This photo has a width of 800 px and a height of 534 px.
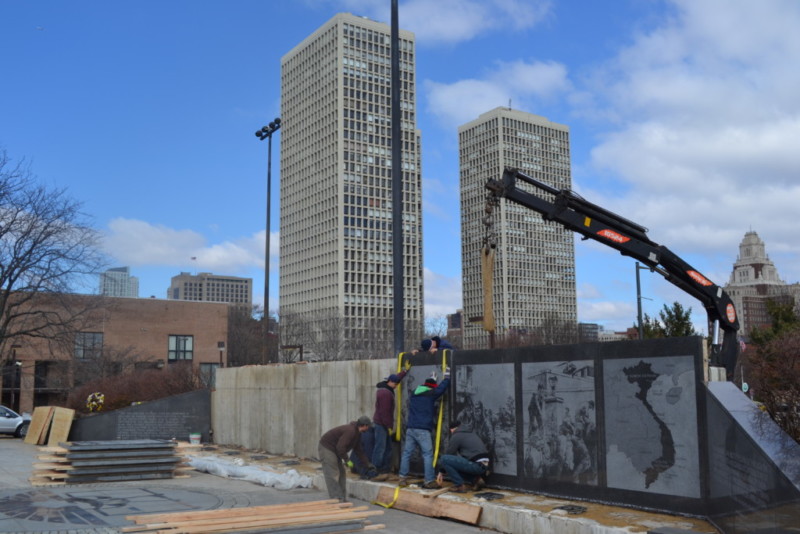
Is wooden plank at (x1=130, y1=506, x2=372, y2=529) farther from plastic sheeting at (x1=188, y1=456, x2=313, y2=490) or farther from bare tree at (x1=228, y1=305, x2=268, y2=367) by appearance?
bare tree at (x1=228, y1=305, x2=268, y2=367)

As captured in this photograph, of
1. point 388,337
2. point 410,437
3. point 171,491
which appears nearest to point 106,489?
point 171,491

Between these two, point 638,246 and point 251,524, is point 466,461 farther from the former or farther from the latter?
point 638,246

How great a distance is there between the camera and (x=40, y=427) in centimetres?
2692

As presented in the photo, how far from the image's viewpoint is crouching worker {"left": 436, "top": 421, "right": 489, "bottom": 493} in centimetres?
1230

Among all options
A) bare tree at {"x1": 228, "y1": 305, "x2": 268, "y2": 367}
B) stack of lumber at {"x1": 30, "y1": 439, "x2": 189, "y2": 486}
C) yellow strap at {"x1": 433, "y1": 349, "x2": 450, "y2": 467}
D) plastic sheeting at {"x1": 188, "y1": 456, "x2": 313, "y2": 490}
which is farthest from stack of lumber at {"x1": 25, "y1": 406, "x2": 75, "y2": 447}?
bare tree at {"x1": 228, "y1": 305, "x2": 268, "y2": 367}

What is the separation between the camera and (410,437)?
13.5 metres

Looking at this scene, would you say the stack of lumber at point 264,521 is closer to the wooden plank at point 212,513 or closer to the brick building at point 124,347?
the wooden plank at point 212,513

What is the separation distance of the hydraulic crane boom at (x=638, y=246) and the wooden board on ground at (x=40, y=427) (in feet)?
64.7

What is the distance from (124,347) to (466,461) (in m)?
53.5

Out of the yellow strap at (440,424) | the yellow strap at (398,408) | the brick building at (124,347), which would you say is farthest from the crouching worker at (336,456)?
the brick building at (124,347)

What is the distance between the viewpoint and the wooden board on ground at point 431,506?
10.9 metres

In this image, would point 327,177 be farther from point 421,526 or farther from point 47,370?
→ point 421,526

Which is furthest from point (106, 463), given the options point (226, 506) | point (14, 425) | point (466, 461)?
point (14, 425)

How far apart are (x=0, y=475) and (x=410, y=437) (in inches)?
390
